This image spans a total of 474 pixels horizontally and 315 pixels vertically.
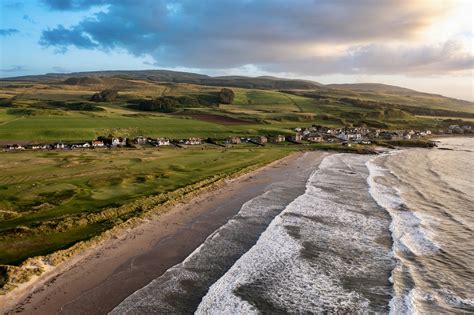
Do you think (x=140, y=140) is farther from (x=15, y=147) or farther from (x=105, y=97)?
(x=105, y=97)

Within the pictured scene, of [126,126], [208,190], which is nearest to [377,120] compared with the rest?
[126,126]

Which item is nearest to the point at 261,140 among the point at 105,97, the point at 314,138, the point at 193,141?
the point at 193,141

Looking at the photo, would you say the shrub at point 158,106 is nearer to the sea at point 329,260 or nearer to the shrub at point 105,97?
the shrub at point 105,97

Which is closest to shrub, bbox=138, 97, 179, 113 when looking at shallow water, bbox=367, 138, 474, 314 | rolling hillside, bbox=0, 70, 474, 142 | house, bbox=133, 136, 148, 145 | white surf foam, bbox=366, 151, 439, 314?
rolling hillside, bbox=0, 70, 474, 142

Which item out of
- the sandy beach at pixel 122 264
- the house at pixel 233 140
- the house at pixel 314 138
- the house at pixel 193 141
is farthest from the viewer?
the house at pixel 314 138

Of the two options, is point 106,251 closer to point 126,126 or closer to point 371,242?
point 371,242

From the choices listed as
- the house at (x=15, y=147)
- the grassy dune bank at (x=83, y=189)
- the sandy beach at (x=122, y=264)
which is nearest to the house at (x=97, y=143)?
the grassy dune bank at (x=83, y=189)
